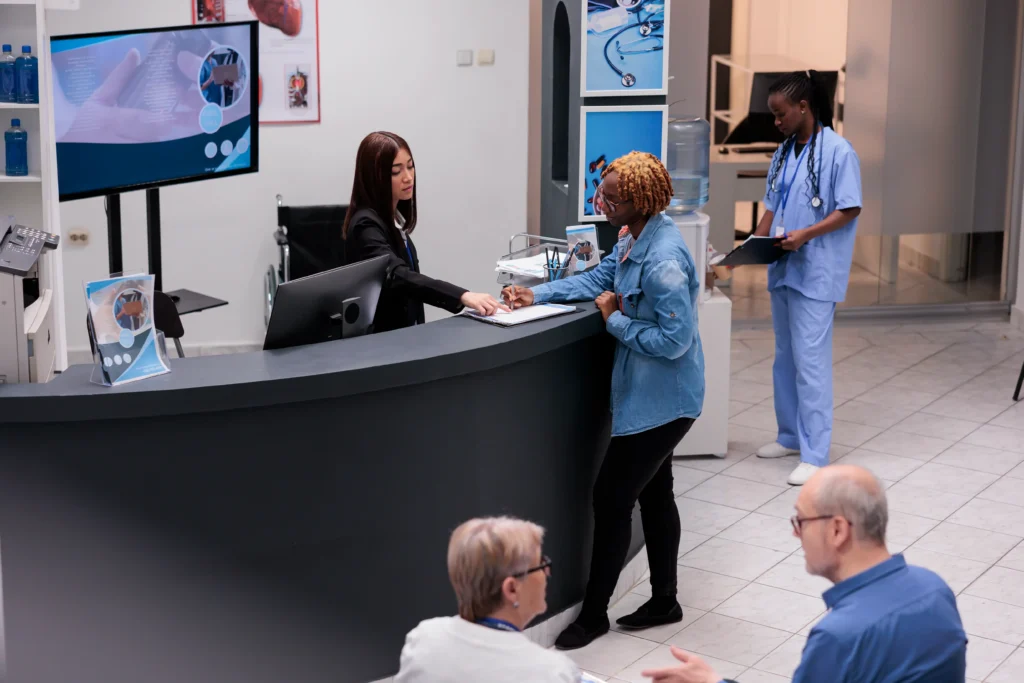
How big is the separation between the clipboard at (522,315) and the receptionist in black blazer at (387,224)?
164mm

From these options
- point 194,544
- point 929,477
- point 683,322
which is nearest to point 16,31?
point 194,544

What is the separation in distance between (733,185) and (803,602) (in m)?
3.97

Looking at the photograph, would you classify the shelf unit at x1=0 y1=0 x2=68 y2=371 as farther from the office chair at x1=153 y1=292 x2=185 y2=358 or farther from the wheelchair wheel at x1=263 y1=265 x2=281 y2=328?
the wheelchair wheel at x1=263 y1=265 x2=281 y2=328

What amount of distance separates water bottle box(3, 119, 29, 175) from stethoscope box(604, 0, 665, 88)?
2.35 meters

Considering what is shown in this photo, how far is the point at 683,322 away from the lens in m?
3.62

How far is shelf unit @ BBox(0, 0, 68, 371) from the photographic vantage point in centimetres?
482

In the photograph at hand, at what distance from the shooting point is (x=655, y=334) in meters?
3.64

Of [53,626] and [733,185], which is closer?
[53,626]

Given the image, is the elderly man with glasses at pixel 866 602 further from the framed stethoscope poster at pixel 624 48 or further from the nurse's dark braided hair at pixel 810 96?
the nurse's dark braided hair at pixel 810 96

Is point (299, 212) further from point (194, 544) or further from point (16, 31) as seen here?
point (194, 544)

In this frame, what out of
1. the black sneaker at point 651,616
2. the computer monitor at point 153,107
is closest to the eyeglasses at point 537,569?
the black sneaker at point 651,616

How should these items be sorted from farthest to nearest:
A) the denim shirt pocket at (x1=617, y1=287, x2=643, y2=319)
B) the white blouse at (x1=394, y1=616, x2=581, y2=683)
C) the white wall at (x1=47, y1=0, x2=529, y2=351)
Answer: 1. the white wall at (x1=47, y1=0, x2=529, y2=351)
2. the denim shirt pocket at (x1=617, y1=287, x2=643, y2=319)
3. the white blouse at (x1=394, y1=616, x2=581, y2=683)

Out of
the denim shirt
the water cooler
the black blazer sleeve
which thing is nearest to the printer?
the black blazer sleeve

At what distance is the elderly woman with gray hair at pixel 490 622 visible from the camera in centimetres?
199
